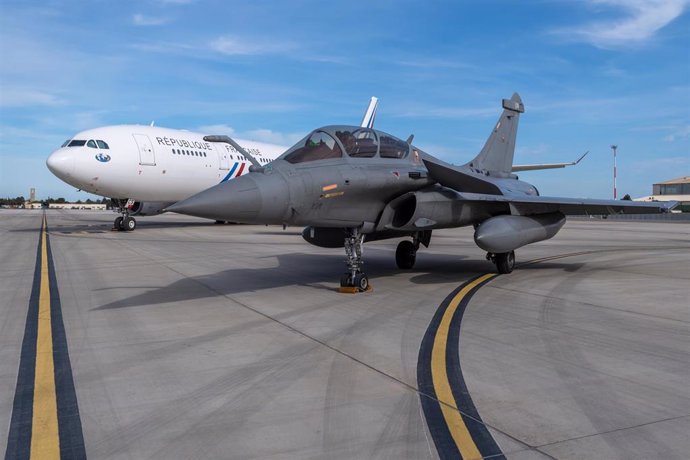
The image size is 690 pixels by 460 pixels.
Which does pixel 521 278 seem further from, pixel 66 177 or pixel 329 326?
pixel 66 177

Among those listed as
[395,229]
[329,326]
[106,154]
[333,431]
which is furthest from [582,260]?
[106,154]

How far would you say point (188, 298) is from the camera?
8.49 metres

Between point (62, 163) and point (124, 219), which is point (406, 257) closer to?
point (62, 163)

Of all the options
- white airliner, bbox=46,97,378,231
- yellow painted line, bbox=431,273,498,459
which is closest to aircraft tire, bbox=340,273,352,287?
yellow painted line, bbox=431,273,498,459

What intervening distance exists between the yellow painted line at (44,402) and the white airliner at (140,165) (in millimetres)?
14615

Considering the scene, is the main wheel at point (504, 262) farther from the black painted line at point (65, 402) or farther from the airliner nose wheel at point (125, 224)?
the airliner nose wheel at point (125, 224)

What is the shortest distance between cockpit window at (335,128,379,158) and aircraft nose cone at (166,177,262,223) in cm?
212

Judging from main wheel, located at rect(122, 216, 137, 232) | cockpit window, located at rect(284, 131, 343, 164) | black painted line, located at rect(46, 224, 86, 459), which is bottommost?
black painted line, located at rect(46, 224, 86, 459)

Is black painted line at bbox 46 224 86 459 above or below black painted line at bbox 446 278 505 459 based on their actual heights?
above

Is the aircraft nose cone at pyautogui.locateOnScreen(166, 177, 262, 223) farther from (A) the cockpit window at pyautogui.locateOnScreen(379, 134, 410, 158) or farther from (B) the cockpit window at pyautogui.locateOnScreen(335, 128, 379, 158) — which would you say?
(A) the cockpit window at pyautogui.locateOnScreen(379, 134, 410, 158)

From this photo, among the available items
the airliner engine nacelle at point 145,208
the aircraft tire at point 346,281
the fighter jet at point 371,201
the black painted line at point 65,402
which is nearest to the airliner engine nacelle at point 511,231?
the fighter jet at point 371,201

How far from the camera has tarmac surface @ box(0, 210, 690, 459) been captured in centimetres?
342

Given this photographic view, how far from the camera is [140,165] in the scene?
22.3 metres

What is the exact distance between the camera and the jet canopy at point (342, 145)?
27.4 ft
